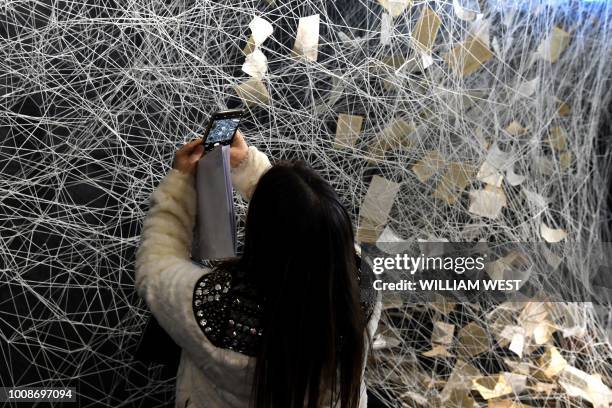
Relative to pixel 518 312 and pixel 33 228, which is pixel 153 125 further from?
pixel 518 312

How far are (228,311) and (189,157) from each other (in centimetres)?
32

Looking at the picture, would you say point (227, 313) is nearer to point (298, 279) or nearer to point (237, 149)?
point (298, 279)

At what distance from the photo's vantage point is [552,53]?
2121mm

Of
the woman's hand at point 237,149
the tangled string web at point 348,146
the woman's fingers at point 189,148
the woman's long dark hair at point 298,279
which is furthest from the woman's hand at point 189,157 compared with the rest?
the tangled string web at point 348,146

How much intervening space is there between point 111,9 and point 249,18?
31cm

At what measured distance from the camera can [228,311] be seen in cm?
108

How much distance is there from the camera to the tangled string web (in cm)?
156

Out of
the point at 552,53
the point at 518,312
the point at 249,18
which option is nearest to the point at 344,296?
the point at 249,18

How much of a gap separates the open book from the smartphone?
0.03 m

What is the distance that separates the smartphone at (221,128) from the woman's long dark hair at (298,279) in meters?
0.23

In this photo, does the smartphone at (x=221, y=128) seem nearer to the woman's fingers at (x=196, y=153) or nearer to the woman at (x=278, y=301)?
the woman's fingers at (x=196, y=153)

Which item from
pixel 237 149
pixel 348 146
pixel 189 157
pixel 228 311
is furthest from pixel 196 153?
pixel 348 146

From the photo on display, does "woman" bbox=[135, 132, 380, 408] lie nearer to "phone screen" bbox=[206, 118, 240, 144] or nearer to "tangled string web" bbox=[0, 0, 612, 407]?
"phone screen" bbox=[206, 118, 240, 144]

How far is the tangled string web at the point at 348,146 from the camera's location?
1561mm
